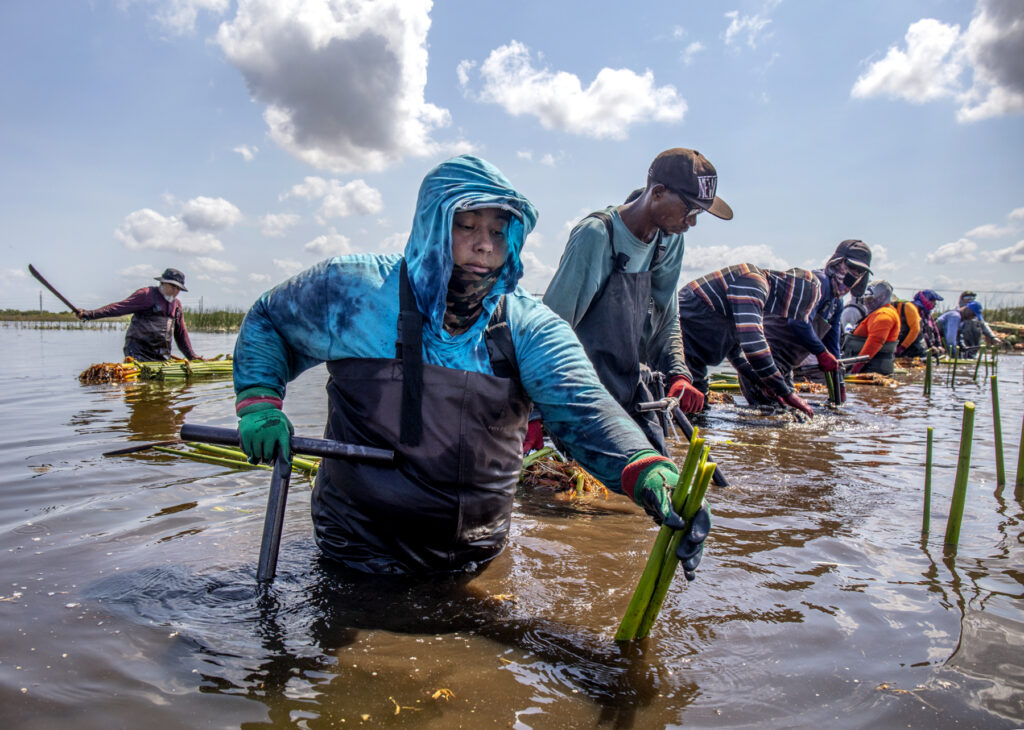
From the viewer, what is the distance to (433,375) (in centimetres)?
209

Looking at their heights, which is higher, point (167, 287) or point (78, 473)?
point (167, 287)

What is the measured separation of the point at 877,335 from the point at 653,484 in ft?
33.9

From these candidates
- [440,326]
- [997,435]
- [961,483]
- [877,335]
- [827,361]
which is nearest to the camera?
[440,326]

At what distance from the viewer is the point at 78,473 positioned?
Result: 406 centimetres

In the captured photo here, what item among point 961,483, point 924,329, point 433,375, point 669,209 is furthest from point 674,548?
point 924,329

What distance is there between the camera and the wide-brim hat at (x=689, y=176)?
3436 millimetres

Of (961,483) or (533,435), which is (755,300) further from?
(961,483)

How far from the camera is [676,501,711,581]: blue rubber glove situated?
5.41ft

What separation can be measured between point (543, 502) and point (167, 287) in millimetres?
7671

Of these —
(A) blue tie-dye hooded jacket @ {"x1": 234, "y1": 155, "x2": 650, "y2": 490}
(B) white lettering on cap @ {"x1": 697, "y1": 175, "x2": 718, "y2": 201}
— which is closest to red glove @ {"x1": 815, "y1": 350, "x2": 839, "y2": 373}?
(B) white lettering on cap @ {"x1": 697, "y1": 175, "x2": 718, "y2": 201}

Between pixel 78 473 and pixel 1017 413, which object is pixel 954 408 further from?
pixel 78 473

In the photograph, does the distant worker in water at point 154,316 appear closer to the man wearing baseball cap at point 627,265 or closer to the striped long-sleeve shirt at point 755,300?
the striped long-sleeve shirt at point 755,300

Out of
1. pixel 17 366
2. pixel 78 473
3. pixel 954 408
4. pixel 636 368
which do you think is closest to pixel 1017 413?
pixel 954 408

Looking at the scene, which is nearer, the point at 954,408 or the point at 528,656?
the point at 528,656
